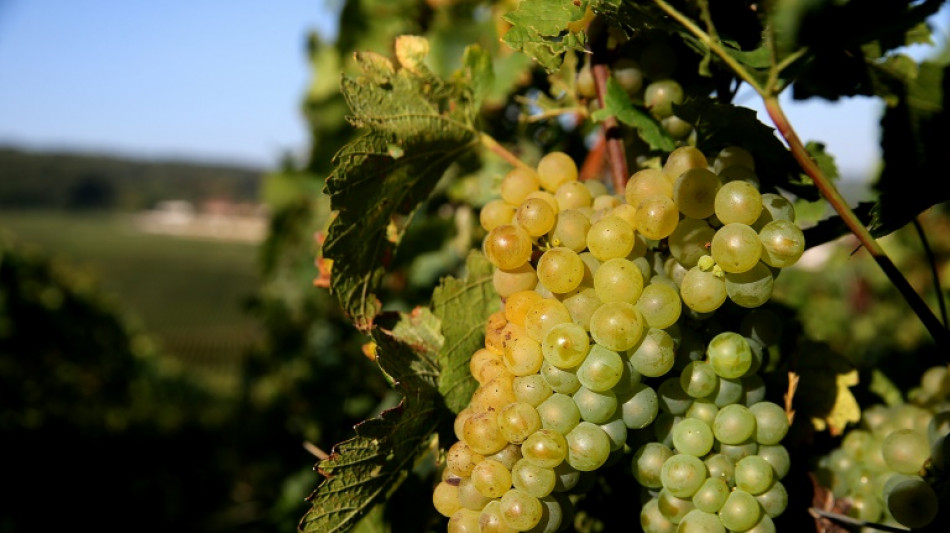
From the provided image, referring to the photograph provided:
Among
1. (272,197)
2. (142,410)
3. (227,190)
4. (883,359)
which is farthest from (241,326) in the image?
(227,190)

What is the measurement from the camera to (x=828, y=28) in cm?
77

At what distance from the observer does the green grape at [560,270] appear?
0.79 metres

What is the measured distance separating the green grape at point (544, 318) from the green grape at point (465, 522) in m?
0.22

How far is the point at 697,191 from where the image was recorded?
0.77 meters

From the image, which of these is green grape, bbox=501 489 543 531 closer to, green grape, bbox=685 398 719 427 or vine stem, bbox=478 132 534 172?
green grape, bbox=685 398 719 427

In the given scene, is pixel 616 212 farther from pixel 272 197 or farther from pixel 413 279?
pixel 272 197

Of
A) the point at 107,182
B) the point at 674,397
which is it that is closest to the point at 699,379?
the point at 674,397

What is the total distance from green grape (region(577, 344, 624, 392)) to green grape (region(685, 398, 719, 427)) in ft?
0.45

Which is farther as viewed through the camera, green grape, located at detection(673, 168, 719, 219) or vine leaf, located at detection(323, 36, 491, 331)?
vine leaf, located at detection(323, 36, 491, 331)

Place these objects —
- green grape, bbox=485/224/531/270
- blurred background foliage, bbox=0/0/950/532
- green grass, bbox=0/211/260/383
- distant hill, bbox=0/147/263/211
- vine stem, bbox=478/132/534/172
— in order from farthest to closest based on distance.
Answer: distant hill, bbox=0/147/263/211 → green grass, bbox=0/211/260/383 → blurred background foliage, bbox=0/0/950/532 → vine stem, bbox=478/132/534/172 → green grape, bbox=485/224/531/270

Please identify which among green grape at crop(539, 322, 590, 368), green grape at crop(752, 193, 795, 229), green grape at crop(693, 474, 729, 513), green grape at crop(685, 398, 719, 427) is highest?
green grape at crop(752, 193, 795, 229)

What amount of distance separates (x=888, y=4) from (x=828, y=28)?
0.21ft

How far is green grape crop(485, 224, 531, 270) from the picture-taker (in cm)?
83

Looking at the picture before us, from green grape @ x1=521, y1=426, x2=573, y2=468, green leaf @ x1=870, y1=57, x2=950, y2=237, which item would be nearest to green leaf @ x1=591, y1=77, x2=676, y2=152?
green leaf @ x1=870, y1=57, x2=950, y2=237
